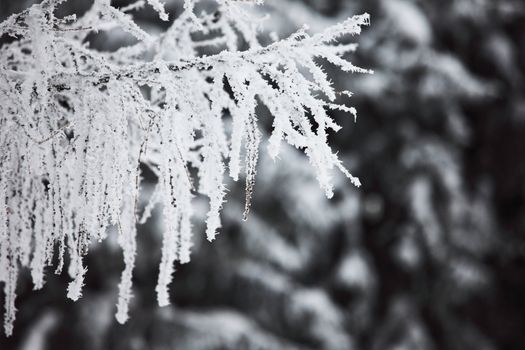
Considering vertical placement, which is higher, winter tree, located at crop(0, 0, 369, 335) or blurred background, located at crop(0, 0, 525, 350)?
blurred background, located at crop(0, 0, 525, 350)

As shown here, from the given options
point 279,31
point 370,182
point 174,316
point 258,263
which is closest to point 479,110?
point 370,182

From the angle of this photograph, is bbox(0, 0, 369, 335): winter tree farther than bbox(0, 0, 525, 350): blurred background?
No

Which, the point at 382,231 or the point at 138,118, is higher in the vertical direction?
the point at 382,231

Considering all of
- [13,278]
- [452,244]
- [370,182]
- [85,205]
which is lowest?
[13,278]

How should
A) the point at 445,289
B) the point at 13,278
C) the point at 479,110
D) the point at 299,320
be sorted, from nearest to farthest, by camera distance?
the point at 13,278, the point at 299,320, the point at 445,289, the point at 479,110

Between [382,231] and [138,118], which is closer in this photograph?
[138,118]

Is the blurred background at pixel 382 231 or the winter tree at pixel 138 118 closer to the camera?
the winter tree at pixel 138 118

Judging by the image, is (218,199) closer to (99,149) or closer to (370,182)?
(99,149)

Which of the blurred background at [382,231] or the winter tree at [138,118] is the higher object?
the blurred background at [382,231]
